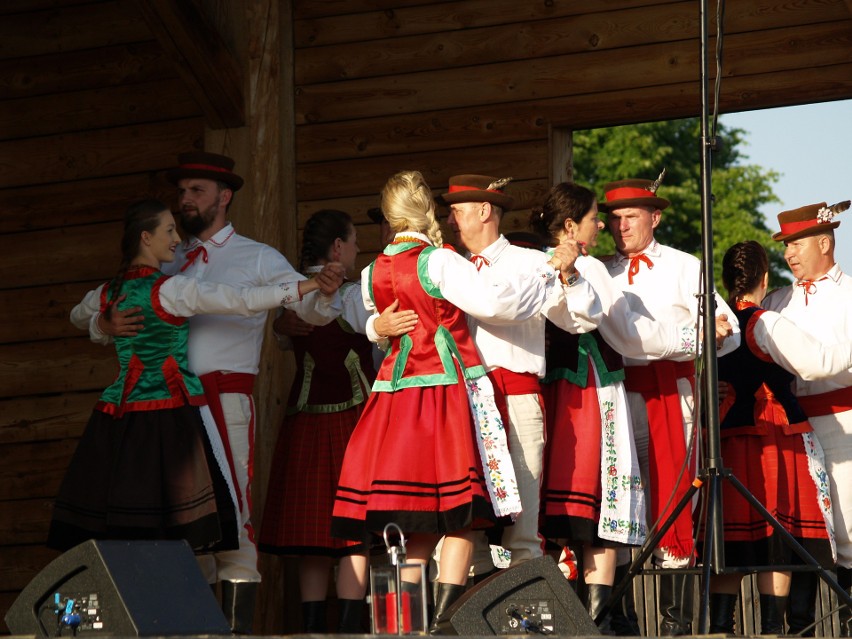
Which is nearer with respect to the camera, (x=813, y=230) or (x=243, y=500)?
(x=243, y=500)

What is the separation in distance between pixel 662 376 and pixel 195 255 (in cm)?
184

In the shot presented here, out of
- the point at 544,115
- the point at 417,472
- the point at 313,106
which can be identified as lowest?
the point at 417,472

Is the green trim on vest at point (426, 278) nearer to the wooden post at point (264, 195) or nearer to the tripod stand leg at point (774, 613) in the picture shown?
the wooden post at point (264, 195)

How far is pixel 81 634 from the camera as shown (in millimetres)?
3473

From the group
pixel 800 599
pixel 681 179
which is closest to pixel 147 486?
pixel 800 599

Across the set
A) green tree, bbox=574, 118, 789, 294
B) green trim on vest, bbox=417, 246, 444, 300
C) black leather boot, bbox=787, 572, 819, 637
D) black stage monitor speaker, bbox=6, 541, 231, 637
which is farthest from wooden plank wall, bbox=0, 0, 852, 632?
green tree, bbox=574, 118, 789, 294

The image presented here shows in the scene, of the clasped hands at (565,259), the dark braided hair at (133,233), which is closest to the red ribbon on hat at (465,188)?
the clasped hands at (565,259)

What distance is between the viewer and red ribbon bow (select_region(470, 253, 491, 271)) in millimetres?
4789

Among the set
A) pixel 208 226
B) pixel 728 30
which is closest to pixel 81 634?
pixel 208 226

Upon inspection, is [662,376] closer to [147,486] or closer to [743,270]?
[743,270]

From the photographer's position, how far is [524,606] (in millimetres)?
3670

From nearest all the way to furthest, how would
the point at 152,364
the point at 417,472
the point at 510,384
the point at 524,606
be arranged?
1. the point at 524,606
2. the point at 417,472
3. the point at 510,384
4. the point at 152,364

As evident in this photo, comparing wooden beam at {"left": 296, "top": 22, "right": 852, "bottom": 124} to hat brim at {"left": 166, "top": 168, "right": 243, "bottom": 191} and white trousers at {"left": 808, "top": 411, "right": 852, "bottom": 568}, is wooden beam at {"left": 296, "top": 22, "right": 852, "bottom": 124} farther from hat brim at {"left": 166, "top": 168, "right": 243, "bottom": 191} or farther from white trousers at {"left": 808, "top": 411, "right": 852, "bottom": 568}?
white trousers at {"left": 808, "top": 411, "right": 852, "bottom": 568}

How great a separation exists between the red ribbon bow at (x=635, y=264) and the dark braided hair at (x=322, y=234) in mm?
1126
